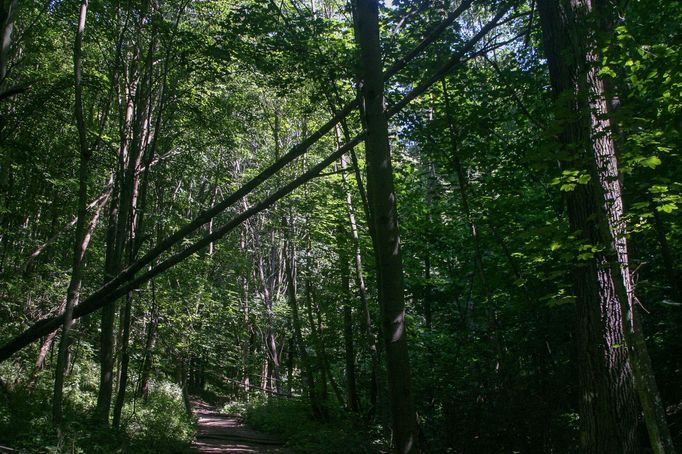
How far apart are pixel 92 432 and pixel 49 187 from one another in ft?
19.8

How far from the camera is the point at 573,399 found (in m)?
7.76

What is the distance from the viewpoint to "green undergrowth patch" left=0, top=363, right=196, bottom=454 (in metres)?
5.88

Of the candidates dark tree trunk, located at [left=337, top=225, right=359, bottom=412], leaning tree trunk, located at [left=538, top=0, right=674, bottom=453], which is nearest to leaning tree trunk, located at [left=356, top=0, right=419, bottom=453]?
leaning tree trunk, located at [left=538, top=0, right=674, bottom=453]

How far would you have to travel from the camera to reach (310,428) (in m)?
12.5

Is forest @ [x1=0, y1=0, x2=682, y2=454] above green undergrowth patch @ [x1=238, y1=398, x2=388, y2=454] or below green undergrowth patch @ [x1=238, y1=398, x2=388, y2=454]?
above

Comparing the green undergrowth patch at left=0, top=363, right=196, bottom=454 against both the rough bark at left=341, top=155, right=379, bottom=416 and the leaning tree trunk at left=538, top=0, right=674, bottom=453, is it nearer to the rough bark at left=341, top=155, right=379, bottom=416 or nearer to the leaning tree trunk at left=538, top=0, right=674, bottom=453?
the rough bark at left=341, top=155, right=379, bottom=416

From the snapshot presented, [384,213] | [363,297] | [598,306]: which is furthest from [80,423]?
[598,306]

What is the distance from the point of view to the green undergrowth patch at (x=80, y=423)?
5883 mm

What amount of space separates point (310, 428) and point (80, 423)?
6.53m

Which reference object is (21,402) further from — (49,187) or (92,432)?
(49,187)

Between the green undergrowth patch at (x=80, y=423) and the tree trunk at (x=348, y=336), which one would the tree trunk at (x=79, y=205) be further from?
the tree trunk at (x=348, y=336)

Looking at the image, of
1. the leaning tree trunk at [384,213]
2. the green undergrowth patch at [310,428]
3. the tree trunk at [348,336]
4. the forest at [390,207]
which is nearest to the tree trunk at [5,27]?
the forest at [390,207]

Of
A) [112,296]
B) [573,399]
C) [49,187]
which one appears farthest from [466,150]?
[49,187]

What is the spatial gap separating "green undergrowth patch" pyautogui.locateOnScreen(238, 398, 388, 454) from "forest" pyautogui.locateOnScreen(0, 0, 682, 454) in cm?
10
